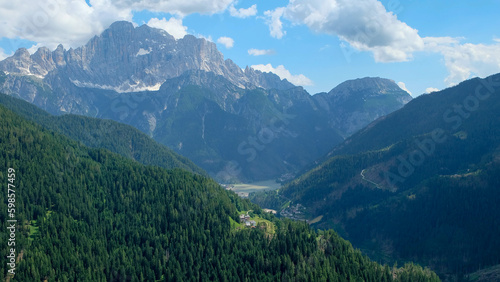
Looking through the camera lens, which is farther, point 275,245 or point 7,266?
point 275,245

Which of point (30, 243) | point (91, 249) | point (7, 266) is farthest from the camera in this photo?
point (91, 249)

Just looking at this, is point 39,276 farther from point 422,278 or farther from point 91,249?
point 422,278

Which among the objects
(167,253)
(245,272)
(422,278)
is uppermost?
(167,253)

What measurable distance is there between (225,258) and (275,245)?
2529 centimetres

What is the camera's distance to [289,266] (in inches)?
7013

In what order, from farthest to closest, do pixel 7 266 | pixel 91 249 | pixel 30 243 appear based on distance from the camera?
pixel 91 249 → pixel 30 243 → pixel 7 266

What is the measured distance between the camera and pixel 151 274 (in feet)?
573

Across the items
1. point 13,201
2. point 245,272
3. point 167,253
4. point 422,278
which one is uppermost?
point 13,201

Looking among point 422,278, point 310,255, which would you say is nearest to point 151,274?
point 310,255

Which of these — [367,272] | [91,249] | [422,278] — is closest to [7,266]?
[91,249]

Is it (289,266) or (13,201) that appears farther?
(13,201)

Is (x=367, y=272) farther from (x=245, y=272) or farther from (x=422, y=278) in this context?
(x=245, y=272)

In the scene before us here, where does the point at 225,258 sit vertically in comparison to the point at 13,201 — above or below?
below

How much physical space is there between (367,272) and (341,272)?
11.3 metres
